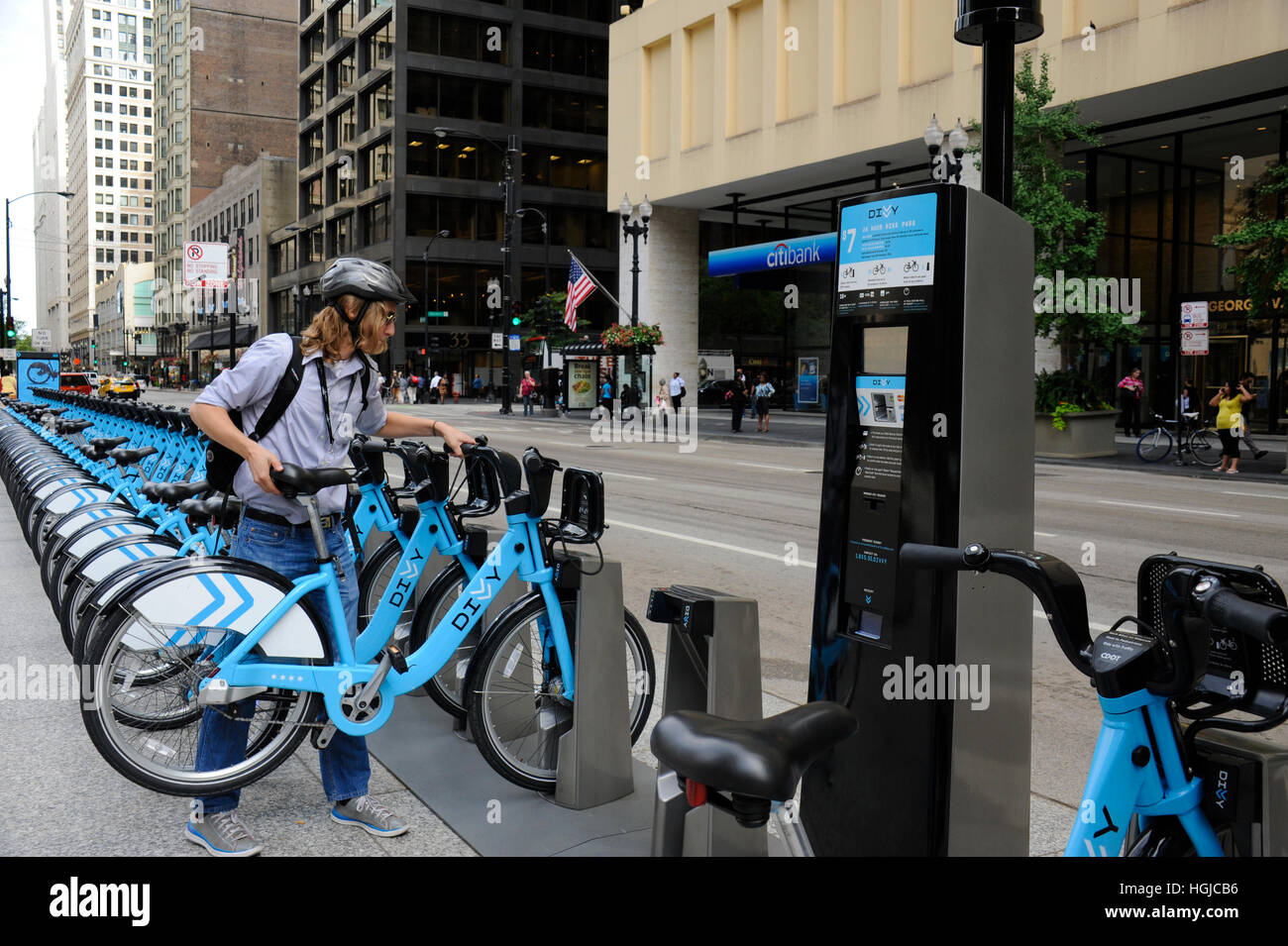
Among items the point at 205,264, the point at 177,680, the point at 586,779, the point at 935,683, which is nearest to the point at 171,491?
the point at 177,680

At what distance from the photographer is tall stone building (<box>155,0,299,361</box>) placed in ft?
358

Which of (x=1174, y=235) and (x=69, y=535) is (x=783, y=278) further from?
(x=69, y=535)

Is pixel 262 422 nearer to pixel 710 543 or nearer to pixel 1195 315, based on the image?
pixel 710 543

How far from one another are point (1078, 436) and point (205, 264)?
47.5m

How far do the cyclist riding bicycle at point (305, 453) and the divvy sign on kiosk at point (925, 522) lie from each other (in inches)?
67.2

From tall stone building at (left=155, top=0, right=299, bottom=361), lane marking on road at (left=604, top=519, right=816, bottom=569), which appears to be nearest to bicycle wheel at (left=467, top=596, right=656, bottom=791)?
lane marking on road at (left=604, top=519, right=816, bottom=569)

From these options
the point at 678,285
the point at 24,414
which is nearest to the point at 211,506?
the point at 24,414

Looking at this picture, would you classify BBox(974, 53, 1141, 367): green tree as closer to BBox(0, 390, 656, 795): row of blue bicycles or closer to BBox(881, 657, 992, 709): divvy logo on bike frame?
BBox(0, 390, 656, 795): row of blue bicycles

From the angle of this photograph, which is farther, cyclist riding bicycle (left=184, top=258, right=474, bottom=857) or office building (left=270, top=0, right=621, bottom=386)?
office building (left=270, top=0, right=621, bottom=386)

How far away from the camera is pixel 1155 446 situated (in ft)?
71.8

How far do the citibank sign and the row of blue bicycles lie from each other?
29558 mm

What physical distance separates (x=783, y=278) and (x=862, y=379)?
3966 cm

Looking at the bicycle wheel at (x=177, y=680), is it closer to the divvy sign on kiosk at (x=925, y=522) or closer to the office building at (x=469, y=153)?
the divvy sign on kiosk at (x=925, y=522)
